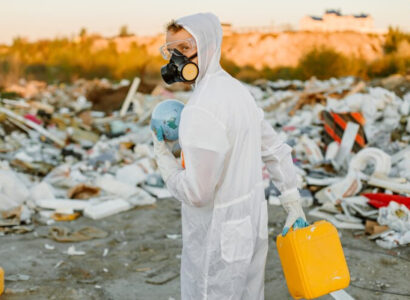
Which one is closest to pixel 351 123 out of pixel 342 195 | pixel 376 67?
pixel 342 195

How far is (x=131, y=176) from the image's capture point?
279 inches

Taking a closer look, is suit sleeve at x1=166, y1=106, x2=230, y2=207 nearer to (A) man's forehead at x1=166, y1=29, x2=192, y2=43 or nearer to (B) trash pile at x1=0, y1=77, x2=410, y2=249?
(A) man's forehead at x1=166, y1=29, x2=192, y2=43

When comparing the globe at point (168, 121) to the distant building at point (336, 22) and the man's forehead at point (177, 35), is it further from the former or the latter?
the distant building at point (336, 22)

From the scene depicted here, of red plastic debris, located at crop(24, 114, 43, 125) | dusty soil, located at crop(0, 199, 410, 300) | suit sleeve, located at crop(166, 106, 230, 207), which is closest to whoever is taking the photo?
suit sleeve, located at crop(166, 106, 230, 207)

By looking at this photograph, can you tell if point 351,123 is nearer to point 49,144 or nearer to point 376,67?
point 49,144

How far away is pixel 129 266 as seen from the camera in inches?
171

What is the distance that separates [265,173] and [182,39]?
491 centimetres

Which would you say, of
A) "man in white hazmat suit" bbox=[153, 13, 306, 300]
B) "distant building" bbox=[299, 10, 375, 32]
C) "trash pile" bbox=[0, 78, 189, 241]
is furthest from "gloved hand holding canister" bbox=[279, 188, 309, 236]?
→ "distant building" bbox=[299, 10, 375, 32]

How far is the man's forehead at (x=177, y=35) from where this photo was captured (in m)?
2.04

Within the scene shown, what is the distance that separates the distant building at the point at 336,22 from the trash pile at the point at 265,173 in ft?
148

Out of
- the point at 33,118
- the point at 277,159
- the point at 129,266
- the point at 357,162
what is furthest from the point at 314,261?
the point at 33,118

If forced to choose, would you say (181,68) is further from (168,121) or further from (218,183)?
(218,183)

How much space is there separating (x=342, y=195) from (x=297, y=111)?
18.0 feet

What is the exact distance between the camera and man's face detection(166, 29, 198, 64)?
80.4 inches
